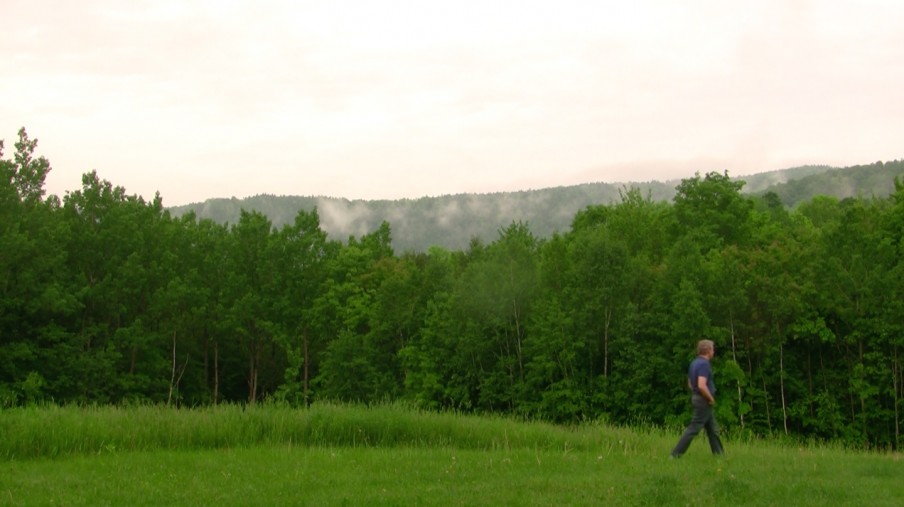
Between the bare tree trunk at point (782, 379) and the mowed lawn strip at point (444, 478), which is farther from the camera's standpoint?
the bare tree trunk at point (782, 379)

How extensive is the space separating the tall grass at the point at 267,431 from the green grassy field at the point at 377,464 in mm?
32

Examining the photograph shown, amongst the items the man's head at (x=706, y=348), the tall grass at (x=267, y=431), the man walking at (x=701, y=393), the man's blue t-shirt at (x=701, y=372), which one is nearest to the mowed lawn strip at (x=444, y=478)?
the man walking at (x=701, y=393)

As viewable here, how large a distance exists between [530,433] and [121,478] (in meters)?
8.38

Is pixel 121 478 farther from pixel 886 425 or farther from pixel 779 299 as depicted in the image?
pixel 886 425

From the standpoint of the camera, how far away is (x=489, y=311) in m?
50.0

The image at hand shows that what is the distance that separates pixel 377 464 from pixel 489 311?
120 ft

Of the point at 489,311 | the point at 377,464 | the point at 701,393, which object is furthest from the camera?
the point at 489,311

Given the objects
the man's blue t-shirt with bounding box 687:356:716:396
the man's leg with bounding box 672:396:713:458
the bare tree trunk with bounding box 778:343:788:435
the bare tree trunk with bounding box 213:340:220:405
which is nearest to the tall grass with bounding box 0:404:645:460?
the man's leg with bounding box 672:396:713:458

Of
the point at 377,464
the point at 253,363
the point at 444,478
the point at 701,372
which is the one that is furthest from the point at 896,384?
the point at 253,363

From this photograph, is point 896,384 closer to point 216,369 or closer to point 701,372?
point 701,372

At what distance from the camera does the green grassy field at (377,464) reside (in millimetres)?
10750

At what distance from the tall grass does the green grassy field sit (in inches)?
1.3

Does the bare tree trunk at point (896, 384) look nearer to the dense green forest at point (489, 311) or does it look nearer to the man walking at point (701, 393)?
the dense green forest at point (489, 311)

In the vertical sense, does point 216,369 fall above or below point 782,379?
below
